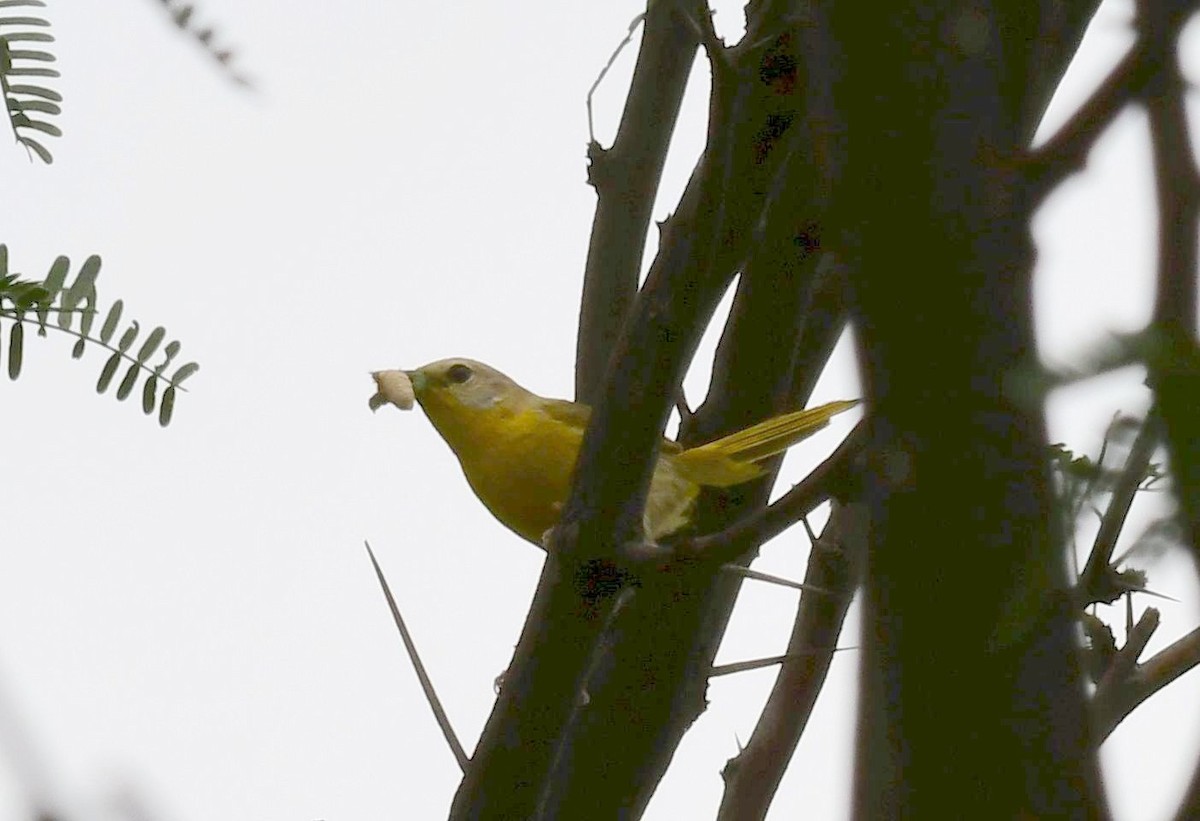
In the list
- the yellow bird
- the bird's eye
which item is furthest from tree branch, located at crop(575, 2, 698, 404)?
the bird's eye

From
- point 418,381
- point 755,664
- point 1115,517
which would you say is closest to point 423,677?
point 755,664

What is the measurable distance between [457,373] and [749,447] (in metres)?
0.97

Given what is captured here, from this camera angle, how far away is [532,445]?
264 cm

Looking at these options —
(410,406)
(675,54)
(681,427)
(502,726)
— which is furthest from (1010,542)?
(410,406)

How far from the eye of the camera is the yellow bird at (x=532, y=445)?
2090 millimetres

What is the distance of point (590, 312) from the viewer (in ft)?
7.46

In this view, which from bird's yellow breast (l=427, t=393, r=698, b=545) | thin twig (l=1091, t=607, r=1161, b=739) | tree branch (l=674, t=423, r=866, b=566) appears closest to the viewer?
tree branch (l=674, t=423, r=866, b=566)

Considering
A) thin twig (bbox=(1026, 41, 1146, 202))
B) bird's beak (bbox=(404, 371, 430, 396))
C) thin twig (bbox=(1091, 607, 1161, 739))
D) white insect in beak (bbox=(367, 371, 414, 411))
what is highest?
bird's beak (bbox=(404, 371, 430, 396))

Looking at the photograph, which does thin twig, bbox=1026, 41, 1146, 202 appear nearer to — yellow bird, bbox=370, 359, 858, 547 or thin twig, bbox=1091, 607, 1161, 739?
thin twig, bbox=1091, 607, 1161, 739

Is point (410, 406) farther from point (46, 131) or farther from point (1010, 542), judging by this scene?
point (1010, 542)

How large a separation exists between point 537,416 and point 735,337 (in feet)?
3.18

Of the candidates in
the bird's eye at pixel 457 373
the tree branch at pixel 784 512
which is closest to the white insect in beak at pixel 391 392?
the bird's eye at pixel 457 373

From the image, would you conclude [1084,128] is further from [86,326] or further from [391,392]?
[391,392]

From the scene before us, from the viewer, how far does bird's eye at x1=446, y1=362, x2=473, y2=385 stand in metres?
2.91
